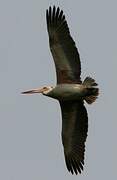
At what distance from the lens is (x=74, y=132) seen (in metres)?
12.4

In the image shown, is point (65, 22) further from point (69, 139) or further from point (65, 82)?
point (69, 139)

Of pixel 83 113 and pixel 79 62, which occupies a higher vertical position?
pixel 79 62

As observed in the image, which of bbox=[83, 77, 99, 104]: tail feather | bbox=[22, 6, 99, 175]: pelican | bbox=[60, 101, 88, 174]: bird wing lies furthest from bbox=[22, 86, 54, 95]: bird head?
bbox=[83, 77, 99, 104]: tail feather

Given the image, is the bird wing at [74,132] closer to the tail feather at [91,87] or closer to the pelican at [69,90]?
the pelican at [69,90]

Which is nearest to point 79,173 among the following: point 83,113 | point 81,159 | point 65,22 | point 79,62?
point 81,159

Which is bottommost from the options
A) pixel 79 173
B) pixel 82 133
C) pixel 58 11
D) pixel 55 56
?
pixel 79 173

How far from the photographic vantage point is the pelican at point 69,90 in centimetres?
1170

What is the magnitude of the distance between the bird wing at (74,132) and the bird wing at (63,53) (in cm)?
56

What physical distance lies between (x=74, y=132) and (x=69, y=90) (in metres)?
1.14

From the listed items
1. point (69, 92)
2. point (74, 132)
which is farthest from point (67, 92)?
point (74, 132)

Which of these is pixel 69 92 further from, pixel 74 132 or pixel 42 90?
pixel 74 132

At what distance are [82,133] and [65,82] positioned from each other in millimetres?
1142

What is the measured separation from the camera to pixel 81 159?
12.5 meters

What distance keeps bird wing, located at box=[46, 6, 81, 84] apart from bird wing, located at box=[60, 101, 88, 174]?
1.83 feet
